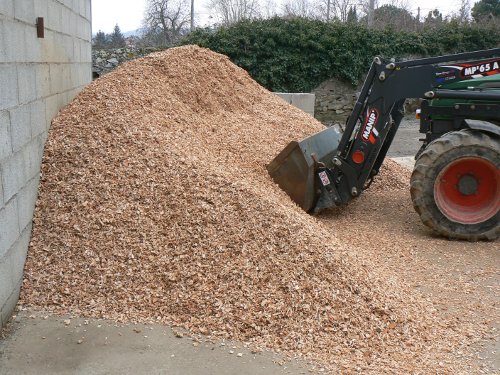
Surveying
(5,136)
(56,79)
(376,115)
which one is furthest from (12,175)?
(376,115)

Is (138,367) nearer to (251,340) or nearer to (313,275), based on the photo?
(251,340)

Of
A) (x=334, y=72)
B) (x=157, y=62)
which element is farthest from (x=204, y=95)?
(x=334, y=72)

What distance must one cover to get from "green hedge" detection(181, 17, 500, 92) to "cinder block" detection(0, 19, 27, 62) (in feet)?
40.9

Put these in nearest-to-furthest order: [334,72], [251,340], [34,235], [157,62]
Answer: [251,340] < [34,235] < [157,62] < [334,72]

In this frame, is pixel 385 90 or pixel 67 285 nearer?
pixel 67 285

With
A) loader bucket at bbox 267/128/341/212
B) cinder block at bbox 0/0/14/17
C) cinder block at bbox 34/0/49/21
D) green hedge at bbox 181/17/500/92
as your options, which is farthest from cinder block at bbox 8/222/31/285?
green hedge at bbox 181/17/500/92

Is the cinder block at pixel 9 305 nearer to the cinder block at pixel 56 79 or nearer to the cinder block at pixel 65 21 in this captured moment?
the cinder block at pixel 56 79

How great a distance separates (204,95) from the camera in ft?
25.6

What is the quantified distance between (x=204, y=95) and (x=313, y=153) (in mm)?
1944

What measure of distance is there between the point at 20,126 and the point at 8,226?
0.81 m

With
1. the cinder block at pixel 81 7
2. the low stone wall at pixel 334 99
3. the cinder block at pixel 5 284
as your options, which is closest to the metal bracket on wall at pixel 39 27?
the cinder block at pixel 5 284

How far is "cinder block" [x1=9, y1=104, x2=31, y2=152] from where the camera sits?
13.5 ft

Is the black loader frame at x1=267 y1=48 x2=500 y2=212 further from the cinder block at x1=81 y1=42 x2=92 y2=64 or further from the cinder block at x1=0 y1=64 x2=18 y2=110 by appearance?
the cinder block at x1=0 y1=64 x2=18 y2=110

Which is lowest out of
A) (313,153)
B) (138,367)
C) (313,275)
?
(138,367)
